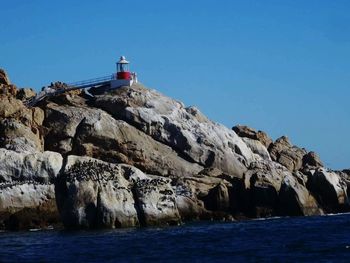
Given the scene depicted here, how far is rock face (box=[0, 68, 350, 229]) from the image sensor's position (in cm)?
5638

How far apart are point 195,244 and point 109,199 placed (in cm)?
1080

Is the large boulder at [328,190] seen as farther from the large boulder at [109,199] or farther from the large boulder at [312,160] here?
the large boulder at [109,199]

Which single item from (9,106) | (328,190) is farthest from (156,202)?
(9,106)

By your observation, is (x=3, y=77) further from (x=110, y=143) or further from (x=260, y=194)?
(x=260, y=194)

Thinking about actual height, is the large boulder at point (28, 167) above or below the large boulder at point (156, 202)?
above

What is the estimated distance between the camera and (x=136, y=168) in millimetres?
66000

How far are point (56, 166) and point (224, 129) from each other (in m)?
19.9

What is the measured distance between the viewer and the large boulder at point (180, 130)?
7188 cm

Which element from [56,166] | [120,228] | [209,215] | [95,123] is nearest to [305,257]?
[120,228]

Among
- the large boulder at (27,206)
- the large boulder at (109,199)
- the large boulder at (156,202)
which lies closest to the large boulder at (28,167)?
the large boulder at (27,206)

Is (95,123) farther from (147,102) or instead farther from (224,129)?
(224,129)

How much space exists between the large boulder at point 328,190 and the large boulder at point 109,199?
1546cm

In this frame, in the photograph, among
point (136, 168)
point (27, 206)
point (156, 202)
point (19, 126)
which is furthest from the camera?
point (19, 126)

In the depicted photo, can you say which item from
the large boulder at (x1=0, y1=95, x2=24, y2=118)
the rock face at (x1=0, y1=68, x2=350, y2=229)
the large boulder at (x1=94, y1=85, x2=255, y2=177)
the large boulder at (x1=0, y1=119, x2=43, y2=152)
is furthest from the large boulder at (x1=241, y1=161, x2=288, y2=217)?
the large boulder at (x1=0, y1=95, x2=24, y2=118)
